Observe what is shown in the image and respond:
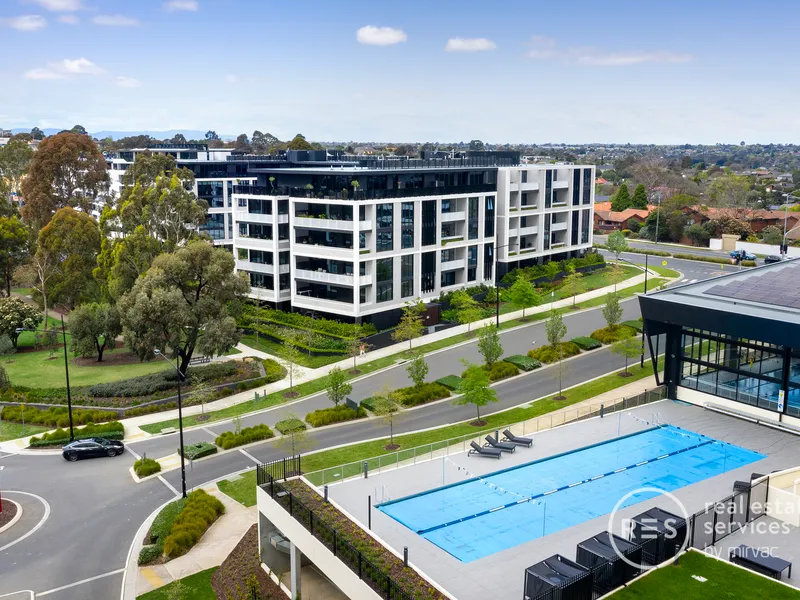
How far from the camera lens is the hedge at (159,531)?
1234 inches

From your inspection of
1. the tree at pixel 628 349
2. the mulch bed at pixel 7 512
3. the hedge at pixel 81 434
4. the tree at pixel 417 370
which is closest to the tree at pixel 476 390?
the tree at pixel 417 370

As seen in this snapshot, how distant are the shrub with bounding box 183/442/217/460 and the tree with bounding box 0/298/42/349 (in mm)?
29855

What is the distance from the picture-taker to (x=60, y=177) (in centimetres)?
9369

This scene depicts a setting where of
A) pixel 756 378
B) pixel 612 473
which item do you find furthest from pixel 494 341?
pixel 612 473

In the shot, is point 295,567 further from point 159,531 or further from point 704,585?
point 704,585

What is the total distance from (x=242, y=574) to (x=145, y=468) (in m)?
13.0

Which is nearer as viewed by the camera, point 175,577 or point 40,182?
point 175,577

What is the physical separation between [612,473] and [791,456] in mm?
8676

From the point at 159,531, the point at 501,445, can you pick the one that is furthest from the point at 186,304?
the point at 501,445

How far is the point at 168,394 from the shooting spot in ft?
169

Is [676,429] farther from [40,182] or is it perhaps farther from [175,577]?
[40,182]

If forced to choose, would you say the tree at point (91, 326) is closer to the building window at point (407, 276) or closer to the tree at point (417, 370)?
the building window at point (407, 276)

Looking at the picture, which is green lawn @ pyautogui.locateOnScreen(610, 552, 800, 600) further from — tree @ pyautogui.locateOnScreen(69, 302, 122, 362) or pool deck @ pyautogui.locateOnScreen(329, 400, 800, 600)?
tree @ pyautogui.locateOnScreen(69, 302, 122, 362)

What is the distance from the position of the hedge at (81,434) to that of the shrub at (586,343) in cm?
3424
